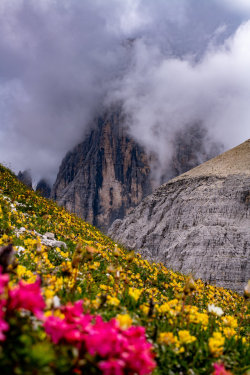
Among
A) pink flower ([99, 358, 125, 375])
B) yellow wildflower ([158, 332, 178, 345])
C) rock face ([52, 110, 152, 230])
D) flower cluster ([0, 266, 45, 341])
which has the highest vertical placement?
rock face ([52, 110, 152, 230])

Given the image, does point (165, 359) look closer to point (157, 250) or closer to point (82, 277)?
point (82, 277)

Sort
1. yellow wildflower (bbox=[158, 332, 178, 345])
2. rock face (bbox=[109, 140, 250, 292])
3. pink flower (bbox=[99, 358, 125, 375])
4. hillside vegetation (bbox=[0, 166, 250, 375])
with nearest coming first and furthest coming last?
pink flower (bbox=[99, 358, 125, 375]), hillside vegetation (bbox=[0, 166, 250, 375]), yellow wildflower (bbox=[158, 332, 178, 345]), rock face (bbox=[109, 140, 250, 292])

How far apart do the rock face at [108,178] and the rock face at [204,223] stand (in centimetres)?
7093

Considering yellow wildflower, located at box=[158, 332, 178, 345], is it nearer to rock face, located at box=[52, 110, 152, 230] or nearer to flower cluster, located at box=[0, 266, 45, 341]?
flower cluster, located at box=[0, 266, 45, 341]

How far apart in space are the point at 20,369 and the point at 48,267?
3.26 metres

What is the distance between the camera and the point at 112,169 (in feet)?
403

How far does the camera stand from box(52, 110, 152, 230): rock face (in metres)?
115

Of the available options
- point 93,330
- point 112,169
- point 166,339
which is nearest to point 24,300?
point 93,330

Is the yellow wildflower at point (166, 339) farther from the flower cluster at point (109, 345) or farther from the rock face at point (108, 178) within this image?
the rock face at point (108, 178)

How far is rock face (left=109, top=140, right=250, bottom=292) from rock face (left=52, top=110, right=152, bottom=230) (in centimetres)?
7093

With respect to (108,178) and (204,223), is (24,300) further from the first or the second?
(108,178)

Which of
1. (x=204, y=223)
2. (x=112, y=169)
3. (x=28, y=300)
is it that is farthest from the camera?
(x=112, y=169)

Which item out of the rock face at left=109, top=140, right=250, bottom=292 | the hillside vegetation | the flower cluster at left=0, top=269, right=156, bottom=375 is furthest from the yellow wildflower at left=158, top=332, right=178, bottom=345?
the rock face at left=109, top=140, right=250, bottom=292

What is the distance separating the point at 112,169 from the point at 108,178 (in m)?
5.11
